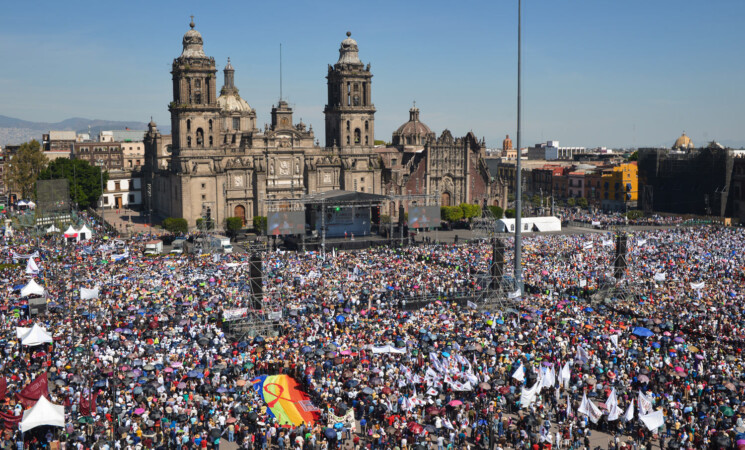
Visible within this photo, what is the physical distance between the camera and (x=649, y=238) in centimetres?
6216

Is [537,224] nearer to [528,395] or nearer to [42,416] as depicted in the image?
[528,395]

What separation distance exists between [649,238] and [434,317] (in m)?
34.0

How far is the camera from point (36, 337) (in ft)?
101

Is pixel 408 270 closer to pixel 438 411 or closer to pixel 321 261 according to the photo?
pixel 321 261

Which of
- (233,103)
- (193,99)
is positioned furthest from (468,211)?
(233,103)

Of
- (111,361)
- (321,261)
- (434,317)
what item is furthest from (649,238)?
(111,361)

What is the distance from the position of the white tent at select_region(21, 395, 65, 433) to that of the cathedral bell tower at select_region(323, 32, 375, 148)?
63201 millimetres

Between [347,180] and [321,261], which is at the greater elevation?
[347,180]

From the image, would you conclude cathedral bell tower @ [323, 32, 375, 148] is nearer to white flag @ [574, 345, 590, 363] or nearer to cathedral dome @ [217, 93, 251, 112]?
cathedral dome @ [217, 93, 251, 112]

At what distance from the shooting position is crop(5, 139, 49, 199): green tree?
99.4 m

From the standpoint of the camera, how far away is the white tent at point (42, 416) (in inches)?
899

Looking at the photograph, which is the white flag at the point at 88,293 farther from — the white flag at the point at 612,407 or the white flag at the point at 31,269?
the white flag at the point at 612,407

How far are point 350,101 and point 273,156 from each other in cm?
1204

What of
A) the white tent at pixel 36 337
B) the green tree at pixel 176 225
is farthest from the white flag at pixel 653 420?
the green tree at pixel 176 225
